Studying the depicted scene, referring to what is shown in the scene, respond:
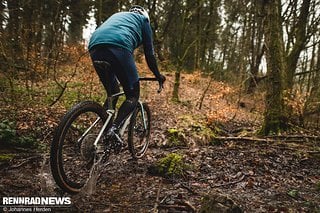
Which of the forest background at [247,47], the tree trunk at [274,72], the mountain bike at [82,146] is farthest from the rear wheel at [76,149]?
the tree trunk at [274,72]

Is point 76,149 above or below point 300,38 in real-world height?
below

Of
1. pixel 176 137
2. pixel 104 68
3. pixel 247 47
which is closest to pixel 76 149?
pixel 104 68

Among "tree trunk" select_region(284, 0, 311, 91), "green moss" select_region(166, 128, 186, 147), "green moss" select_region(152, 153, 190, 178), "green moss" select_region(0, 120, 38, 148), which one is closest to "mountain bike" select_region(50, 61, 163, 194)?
"green moss" select_region(152, 153, 190, 178)

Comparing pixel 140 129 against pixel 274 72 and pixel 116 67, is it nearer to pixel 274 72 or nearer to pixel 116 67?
pixel 116 67

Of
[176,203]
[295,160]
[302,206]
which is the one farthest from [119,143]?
[295,160]

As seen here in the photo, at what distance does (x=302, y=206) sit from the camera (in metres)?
3.25

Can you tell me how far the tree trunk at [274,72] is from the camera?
6230 mm

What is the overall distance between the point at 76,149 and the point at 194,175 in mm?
1788

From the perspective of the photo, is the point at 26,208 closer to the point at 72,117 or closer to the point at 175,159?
the point at 72,117

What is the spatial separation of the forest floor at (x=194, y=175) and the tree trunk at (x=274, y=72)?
0.40m

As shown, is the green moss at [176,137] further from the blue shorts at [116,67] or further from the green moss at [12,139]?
the green moss at [12,139]

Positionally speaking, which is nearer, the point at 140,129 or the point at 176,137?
the point at 140,129

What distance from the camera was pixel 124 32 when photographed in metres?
3.60

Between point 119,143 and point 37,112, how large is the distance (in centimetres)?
356
